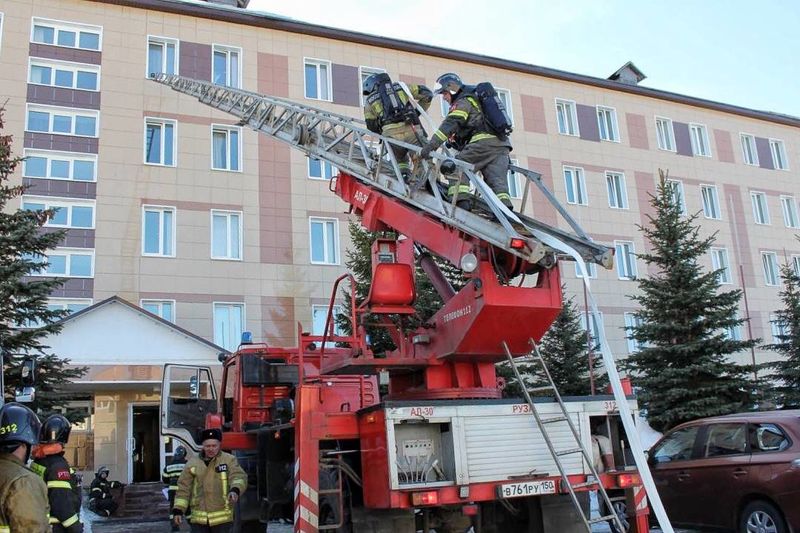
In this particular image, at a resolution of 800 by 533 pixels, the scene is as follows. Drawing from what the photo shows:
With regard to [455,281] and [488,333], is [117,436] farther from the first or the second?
[488,333]

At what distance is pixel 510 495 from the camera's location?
624 centimetres

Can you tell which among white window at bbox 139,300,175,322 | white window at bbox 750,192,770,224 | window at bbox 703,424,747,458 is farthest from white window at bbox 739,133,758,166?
window at bbox 703,424,747,458

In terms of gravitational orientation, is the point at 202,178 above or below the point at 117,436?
above

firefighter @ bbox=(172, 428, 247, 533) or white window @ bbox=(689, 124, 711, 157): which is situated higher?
white window @ bbox=(689, 124, 711, 157)

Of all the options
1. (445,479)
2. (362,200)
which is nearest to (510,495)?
(445,479)

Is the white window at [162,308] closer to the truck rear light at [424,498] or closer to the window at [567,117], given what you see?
the window at [567,117]

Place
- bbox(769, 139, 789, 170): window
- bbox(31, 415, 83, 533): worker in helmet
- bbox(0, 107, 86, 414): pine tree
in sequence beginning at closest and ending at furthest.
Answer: bbox(31, 415, 83, 533): worker in helmet < bbox(0, 107, 86, 414): pine tree < bbox(769, 139, 789, 170): window


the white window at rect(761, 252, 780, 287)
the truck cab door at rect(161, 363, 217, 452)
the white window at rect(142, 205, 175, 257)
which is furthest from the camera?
the white window at rect(761, 252, 780, 287)

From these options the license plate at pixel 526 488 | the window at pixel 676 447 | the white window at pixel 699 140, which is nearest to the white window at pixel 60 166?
the window at pixel 676 447

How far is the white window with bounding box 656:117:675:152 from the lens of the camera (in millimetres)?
31828

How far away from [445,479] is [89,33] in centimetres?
2134

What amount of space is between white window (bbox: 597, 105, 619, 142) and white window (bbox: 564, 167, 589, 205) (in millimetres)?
2301

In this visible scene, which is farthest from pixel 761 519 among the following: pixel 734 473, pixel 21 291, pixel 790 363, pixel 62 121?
pixel 62 121

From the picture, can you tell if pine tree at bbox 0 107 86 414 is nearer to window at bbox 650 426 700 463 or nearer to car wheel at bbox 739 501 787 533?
window at bbox 650 426 700 463
